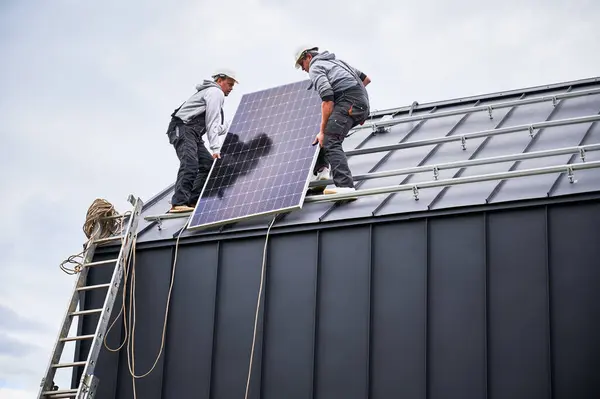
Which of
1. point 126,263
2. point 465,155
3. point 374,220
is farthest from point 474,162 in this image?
point 126,263

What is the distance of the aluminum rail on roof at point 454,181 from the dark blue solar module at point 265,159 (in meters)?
0.54

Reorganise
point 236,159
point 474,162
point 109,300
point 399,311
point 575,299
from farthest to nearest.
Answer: point 236,159, point 109,300, point 474,162, point 399,311, point 575,299

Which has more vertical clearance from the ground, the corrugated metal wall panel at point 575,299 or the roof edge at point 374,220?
the roof edge at point 374,220

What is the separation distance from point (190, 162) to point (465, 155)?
16.2ft

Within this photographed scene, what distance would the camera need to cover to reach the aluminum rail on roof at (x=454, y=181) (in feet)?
43.0

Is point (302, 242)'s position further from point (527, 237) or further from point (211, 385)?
point (527, 237)

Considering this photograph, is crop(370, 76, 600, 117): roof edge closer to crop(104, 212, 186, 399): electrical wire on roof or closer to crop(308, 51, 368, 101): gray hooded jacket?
crop(308, 51, 368, 101): gray hooded jacket

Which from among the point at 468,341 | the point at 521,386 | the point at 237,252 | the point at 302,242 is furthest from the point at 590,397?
the point at 237,252

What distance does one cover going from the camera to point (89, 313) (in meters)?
15.4

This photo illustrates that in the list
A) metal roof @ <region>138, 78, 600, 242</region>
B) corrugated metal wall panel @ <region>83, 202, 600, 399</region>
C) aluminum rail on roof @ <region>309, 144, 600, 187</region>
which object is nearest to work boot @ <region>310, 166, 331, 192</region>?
aluminum rail on roof @ <region>309, 144, 600, 187</region>

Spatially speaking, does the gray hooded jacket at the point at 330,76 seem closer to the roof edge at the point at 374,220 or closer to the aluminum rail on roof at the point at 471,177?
the aluminum rail on roof at the point at 471,177

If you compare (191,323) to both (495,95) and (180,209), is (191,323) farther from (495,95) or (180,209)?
(495,95)

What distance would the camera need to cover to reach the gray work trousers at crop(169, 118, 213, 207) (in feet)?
55.5

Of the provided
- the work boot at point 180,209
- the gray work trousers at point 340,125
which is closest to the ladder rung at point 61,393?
the work boot at point 180,209
